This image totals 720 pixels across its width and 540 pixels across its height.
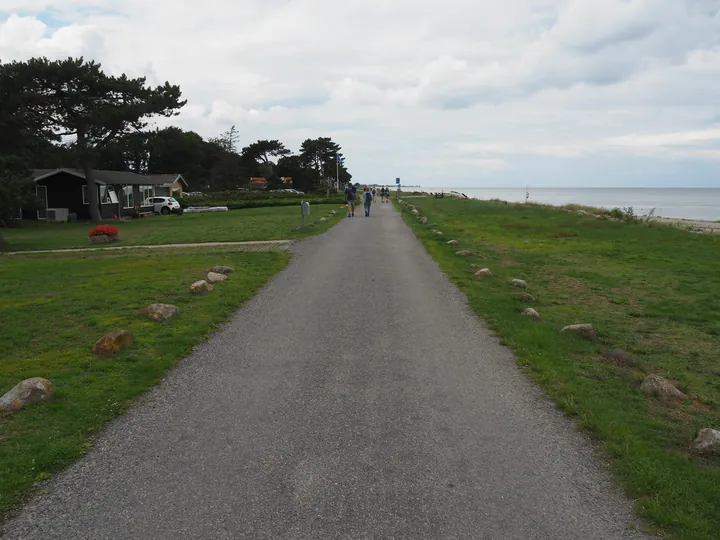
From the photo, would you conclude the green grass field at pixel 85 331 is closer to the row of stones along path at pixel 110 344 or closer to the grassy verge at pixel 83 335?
the grassy verge at pixel 83 335

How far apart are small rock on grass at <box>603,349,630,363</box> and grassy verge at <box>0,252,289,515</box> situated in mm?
5607

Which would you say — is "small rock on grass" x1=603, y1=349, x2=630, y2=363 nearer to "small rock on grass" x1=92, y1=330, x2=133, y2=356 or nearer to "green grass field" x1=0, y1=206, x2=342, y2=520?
"green grass field" x1=0, y1=206, x2=342, y2=520

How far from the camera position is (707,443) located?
4.49m

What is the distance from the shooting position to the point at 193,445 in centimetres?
459

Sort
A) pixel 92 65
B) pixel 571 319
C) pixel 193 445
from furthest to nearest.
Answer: pixel 92 65, pixel 571 319, pixel 193 445

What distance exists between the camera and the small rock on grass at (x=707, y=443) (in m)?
4.45

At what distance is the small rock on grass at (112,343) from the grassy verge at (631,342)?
17.3 feet

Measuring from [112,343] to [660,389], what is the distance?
6670mm

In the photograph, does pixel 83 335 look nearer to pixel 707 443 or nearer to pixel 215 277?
pixel 215 277

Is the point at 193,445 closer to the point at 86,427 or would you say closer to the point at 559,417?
the point at 86,427

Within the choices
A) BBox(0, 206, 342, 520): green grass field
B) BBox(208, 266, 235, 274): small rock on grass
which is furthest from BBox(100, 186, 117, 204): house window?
BBox(208, 266, 235, 274): small rock on grass

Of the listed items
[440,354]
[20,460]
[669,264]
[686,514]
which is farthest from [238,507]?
[669,264]

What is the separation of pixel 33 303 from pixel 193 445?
759 cm

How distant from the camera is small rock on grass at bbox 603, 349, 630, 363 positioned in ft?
22.8
